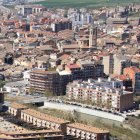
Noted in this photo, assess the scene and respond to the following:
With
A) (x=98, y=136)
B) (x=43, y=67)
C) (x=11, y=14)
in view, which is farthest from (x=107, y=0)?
(x=98, y=136)

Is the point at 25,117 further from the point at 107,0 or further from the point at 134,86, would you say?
the point at 107,0

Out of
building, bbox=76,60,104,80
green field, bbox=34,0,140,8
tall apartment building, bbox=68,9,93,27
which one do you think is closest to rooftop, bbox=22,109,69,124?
building, bbox=76,60,104,80

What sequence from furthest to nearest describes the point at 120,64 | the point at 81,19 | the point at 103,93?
the point at 81,19 → the point at 120,64 → the point at 103,93

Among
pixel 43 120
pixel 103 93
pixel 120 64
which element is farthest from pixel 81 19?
pixel 43 120

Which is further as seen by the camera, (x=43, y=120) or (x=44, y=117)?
(x=44, y=117)

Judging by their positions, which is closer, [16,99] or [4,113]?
[4,113]

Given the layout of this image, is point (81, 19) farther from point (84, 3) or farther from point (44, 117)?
point (44, 117)
